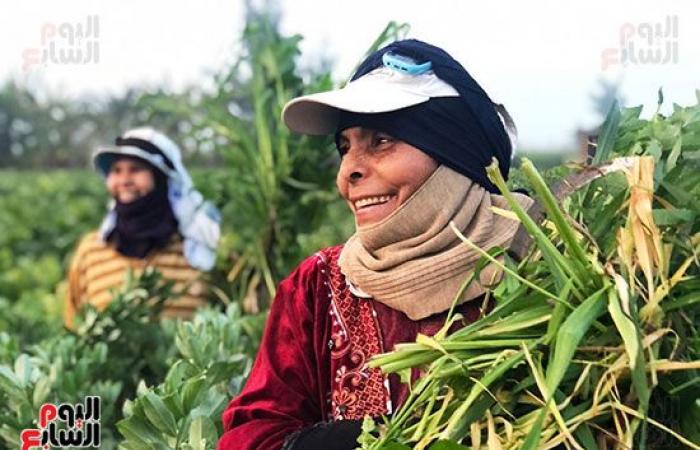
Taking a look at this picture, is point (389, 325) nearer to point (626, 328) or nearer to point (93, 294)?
point (626, 328)

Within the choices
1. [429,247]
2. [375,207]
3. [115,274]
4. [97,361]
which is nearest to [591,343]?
[429,247]

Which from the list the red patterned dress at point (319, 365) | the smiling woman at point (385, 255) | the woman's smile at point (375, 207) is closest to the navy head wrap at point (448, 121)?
the smiling woman at point (385, 255)

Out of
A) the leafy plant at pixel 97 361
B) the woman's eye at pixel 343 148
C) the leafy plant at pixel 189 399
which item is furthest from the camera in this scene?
the leafy plant at pixel 97 361

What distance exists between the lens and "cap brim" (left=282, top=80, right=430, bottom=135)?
2.09m

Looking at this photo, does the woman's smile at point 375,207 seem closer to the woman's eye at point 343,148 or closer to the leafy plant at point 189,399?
the woman's eye at point 343,148

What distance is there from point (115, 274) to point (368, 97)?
2.98 meters

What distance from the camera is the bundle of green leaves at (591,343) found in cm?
160

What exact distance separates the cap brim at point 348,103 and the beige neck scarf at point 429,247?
0.51 feet

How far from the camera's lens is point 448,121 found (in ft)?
7.13

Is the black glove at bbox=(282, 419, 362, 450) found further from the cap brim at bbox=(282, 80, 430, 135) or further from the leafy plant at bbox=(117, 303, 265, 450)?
the cap brim at bbox=(282, 80, 430, 135)

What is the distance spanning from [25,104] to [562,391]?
110 ft

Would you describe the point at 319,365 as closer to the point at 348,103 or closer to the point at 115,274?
the point at 348,103

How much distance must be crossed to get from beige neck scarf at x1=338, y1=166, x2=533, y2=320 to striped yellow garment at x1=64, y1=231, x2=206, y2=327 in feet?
8.56

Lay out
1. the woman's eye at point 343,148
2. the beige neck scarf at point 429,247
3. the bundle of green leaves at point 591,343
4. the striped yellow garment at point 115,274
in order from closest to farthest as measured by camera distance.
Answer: the bundle of green leaves at point 591,343 < the beige neck scarf at point 429,247 < the woman's eye at point 343,148 < the striped yellow garment at point 115,274
